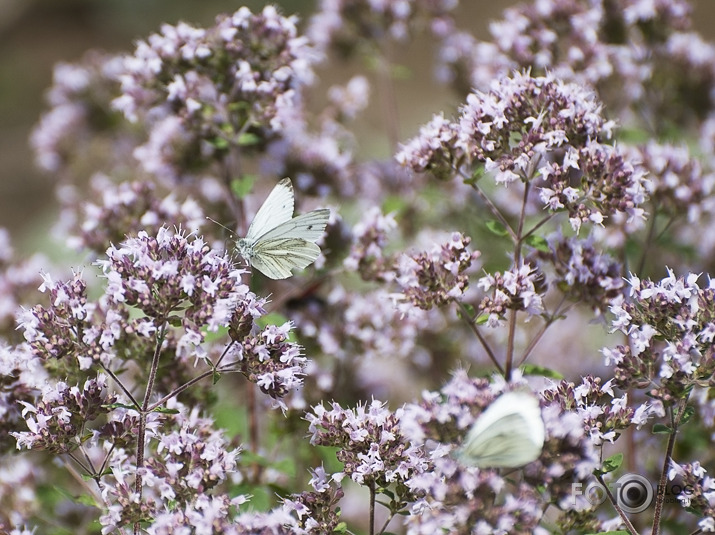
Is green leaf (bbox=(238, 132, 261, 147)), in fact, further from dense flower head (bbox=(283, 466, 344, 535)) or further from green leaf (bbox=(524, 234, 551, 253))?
dense flower head (bbox=(283, 466, 344, 535))

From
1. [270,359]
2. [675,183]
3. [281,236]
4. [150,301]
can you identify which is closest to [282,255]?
[281,236]

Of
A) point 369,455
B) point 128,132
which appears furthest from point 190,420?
point 128,132

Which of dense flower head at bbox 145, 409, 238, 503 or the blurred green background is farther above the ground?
the blurred green background

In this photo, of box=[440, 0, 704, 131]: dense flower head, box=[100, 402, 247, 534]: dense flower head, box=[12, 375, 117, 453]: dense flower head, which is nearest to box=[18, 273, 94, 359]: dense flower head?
box=[12, 375, 117, 453]: dense flower head

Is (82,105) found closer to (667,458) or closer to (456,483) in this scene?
(456,483)

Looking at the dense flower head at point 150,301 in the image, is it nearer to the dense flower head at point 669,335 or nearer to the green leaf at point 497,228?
the green leaf at point 497,228
